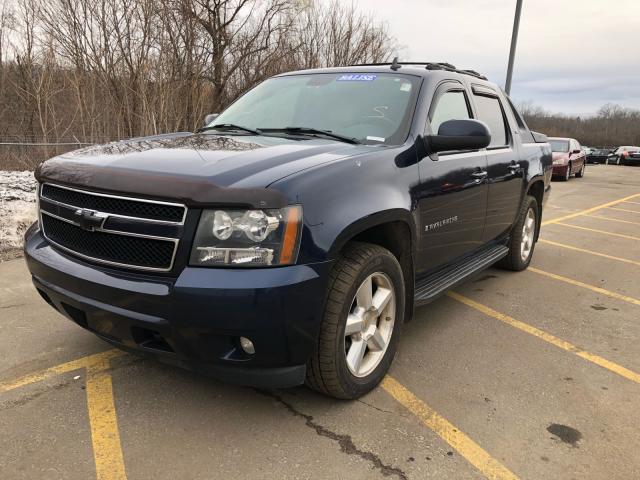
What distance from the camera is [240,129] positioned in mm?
3713

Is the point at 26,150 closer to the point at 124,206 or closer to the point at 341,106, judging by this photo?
the point at 341,106

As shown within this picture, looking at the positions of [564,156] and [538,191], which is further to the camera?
[564,156]

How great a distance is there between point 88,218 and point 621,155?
38.4m

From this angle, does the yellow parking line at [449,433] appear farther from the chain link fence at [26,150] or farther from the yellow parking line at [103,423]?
the chain link fence at [26,150]

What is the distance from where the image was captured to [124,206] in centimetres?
238

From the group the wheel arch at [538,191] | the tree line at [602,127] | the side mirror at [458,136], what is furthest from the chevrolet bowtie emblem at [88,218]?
the tree line at [602,127]

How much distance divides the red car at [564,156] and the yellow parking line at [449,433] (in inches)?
669

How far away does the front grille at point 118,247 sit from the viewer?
2.29 meters

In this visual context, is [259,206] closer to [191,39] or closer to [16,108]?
[191,39]

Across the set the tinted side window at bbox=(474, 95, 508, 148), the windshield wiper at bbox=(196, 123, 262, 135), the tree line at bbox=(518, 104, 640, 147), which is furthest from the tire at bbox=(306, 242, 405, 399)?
the tree line at bbox=(518, 104, 640, 147)

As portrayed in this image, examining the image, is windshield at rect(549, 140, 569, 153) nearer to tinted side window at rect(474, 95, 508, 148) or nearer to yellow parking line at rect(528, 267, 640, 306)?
yellow parking line at rect(528, 267, 640, 306)

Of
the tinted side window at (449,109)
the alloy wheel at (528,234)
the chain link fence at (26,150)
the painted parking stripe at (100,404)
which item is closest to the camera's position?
the painted parking stripe at (100,404)

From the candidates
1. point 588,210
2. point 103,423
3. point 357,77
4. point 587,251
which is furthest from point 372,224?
point 588,210

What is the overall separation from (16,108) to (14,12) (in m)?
2.52
